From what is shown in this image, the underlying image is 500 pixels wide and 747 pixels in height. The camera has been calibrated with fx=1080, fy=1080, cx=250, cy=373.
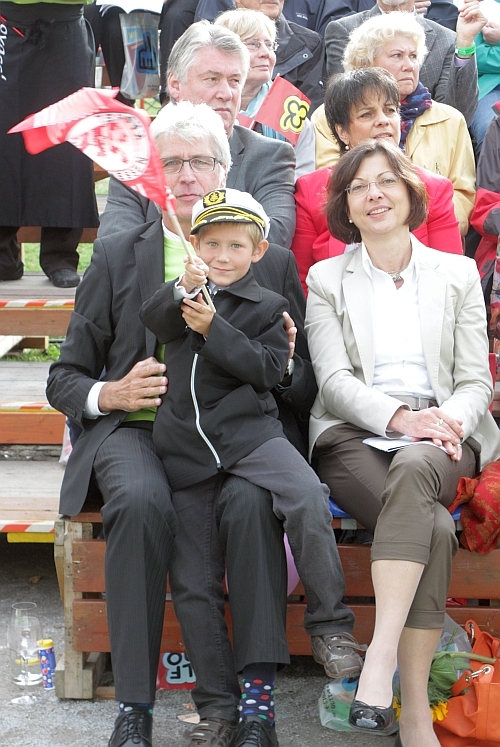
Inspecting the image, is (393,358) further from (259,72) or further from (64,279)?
(64,279)

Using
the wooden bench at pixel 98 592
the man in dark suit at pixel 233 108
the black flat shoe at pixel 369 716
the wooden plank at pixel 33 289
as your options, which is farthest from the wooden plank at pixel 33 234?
the black flat shoe at pixel 369 716

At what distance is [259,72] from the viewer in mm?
4695

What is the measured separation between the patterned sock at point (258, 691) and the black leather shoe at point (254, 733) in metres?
0.02

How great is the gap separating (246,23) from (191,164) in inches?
61.7

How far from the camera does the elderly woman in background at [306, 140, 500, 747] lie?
315 centimetres

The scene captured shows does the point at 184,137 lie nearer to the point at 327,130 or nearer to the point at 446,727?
the point at 327,130

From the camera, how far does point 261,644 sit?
2.96 m

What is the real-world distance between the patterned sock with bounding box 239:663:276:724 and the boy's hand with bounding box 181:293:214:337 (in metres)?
0.95

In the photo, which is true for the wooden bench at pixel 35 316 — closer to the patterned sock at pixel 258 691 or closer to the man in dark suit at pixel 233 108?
the man in dark suit at pixel 233 108

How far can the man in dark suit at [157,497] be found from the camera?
2969 mm

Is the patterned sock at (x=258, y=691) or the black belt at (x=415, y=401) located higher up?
the black belt at (x=415, y=401)

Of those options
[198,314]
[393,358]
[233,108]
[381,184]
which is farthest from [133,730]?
[233,108]

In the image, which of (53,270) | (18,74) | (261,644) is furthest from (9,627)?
(18,74)

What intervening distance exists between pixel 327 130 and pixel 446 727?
2709 millimetres
